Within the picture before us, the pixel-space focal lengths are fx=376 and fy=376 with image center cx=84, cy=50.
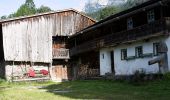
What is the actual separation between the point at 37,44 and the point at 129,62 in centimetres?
1353

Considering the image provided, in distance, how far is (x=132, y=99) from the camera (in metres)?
18.5

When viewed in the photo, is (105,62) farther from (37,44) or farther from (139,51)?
(37,44)

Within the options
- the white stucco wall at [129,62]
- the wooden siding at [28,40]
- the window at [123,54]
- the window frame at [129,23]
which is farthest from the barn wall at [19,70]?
the window frame at [129,23]

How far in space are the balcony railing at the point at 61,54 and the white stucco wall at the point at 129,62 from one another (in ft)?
22.9

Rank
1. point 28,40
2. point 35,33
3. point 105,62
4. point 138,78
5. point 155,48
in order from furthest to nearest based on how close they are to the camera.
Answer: point 35,33, point 28,40, point 105,62, point 155,48, point 138,78

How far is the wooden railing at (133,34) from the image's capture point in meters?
28.2

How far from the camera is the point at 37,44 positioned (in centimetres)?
4325

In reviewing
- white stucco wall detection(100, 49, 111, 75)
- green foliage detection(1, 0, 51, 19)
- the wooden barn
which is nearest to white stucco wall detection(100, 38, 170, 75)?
white stucco wall detection(100, 49, 111, 75)

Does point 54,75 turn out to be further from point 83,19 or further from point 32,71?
point 83,19

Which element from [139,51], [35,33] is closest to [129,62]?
[139,51]

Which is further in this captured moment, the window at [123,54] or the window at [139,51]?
the window at [123,54]

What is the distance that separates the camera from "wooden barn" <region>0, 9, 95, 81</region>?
136 ft

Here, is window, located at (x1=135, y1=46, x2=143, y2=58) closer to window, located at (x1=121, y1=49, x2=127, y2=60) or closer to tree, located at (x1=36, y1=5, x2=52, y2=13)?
window, located at (x1=121, y1=49, x2=127, y2=60)

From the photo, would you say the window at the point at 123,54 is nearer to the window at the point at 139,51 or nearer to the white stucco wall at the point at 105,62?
the window at the point at 139,51
